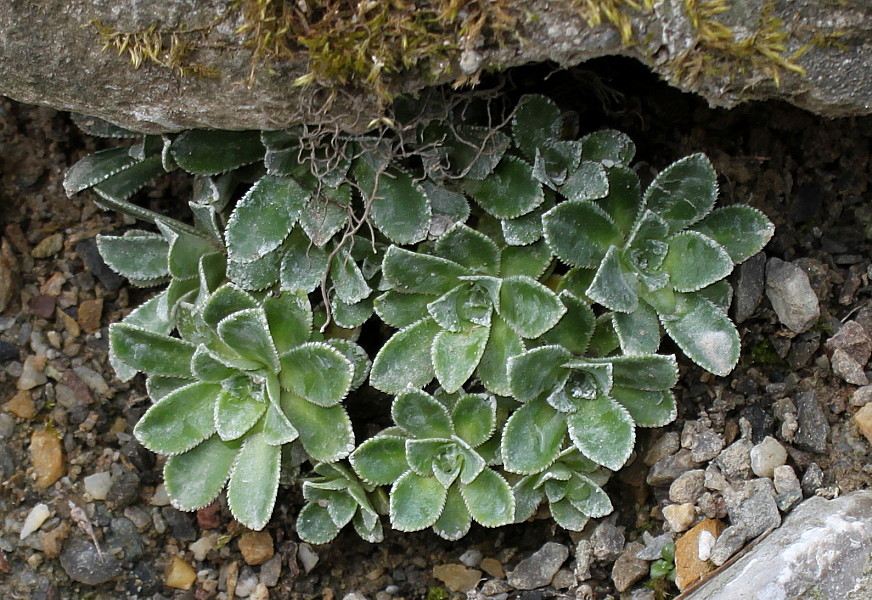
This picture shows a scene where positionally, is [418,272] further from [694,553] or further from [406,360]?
[694,553]

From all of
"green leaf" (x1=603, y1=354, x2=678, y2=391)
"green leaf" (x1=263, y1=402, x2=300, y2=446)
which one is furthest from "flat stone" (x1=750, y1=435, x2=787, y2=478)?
"green leaf" (x1=263, y1=402, x2=300, y2=446)

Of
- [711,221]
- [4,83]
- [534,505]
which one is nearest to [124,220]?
[4,83]

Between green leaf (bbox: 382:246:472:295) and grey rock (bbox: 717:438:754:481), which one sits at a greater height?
green leaf (bbox: 382:246:472:295)

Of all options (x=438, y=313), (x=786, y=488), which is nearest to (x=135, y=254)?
(x=438, y=313)

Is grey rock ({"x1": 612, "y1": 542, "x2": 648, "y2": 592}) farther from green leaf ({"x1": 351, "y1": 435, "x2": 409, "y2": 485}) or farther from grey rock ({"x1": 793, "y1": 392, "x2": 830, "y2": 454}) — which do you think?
green leaf ({"x1": 351, "y1": 435, "x2": 409, "y2": 485})

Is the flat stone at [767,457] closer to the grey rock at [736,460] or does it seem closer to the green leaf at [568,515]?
the grey rock at [736,460]

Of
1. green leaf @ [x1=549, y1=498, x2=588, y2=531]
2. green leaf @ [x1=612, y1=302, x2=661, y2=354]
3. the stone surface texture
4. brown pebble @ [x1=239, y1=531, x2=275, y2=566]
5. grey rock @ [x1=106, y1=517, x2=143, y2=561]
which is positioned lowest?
grey rock @ [x1=106, y1=517, x2=143, y2=561]

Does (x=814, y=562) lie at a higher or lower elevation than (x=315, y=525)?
higher
